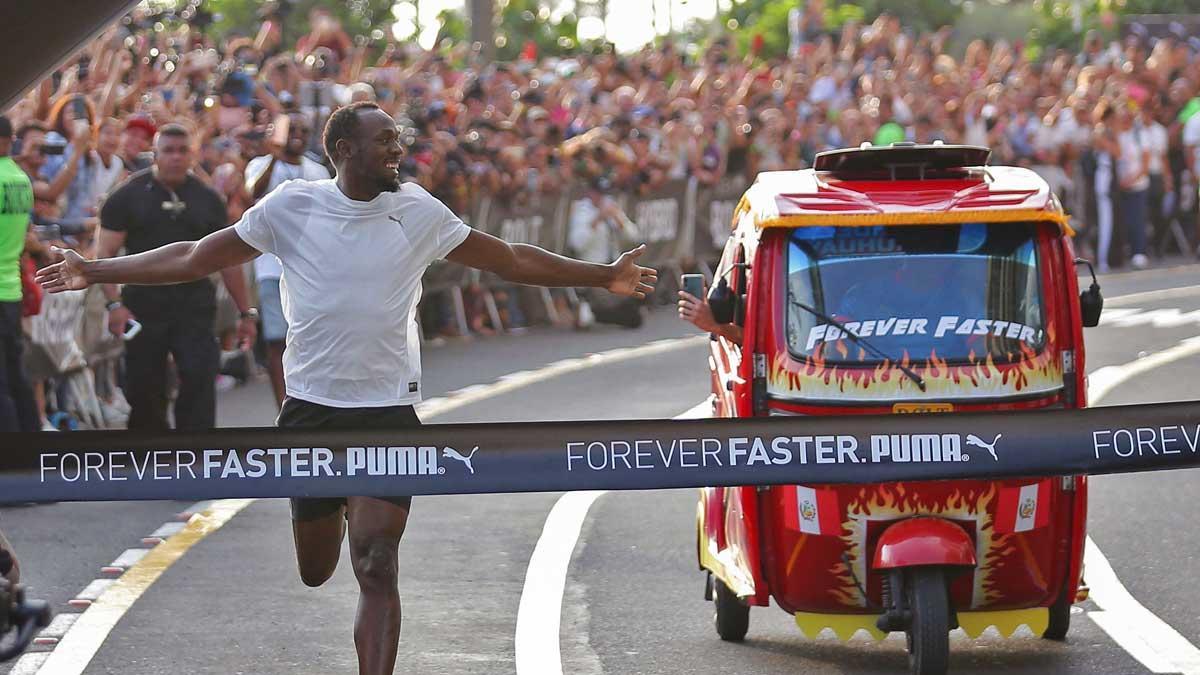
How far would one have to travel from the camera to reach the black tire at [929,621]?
7.63 meters

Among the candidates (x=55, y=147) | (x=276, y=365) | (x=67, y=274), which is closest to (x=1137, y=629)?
(x=67, y=274)

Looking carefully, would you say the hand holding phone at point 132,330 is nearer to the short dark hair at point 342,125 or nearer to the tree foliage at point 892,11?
the short dark hair at point 342,125

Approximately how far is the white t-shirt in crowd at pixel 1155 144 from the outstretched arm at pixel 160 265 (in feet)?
83.3

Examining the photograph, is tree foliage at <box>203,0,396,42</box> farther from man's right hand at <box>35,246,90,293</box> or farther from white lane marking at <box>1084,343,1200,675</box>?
man's right hand at <box>35,246,90,293</box>

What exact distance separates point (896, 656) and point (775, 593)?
793 mm

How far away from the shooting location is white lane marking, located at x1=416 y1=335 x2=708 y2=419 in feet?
56.0

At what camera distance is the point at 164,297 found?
1248cm

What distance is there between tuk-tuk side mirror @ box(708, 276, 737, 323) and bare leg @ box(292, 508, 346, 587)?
5.84 ft

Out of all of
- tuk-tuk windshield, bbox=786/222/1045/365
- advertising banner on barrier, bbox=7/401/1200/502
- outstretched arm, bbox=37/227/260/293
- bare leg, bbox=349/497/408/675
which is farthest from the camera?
tuk-tuk windshield, bbox=786/222/1045/365

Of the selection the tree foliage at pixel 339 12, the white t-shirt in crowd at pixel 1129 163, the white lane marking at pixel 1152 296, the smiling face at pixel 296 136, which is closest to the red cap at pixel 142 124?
the smiling face at pixel 296 136

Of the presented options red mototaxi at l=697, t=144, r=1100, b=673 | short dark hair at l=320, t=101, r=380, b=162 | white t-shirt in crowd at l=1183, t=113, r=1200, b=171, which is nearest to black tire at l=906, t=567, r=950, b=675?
red mototaxi at l=697, t=144, r=1100, b=673

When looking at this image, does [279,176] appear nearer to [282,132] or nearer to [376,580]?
[282,132]

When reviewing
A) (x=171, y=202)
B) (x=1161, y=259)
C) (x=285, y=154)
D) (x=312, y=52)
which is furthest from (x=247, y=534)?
(x=1161, y=259)

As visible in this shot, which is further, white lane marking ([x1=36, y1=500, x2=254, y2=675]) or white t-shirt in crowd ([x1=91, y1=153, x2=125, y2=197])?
white t-shirt in crowd ([x1=91, y1=153, x2=125, y2=197])
